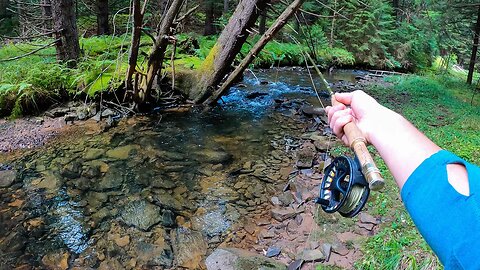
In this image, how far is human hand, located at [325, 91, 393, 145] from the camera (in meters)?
1.46

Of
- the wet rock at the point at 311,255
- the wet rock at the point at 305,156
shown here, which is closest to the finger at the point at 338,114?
the wet rock at the point at 311,255

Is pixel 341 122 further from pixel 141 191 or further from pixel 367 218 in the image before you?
pixel 141 191

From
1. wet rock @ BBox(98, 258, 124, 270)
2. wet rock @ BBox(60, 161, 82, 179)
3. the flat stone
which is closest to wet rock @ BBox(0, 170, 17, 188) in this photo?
wet rock @ BBox(60, 161, 82, 179)

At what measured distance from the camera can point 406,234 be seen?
3658 mm

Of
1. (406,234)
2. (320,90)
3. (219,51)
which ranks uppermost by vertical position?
(219,51)

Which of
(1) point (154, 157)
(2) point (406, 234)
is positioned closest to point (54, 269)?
(1) point (154, 157)

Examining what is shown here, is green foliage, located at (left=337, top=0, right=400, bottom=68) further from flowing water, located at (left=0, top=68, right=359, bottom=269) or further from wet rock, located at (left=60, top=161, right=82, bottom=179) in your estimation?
wet rock, located at (left=60, top=161, right=82, bottom=179)

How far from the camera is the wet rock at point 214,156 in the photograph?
618cm

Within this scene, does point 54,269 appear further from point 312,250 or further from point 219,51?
point 219,51

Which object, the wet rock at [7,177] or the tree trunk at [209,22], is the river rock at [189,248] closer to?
the wet rock at [7,177]

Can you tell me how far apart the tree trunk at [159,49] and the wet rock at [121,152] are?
6.64 ft

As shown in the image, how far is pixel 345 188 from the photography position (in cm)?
181

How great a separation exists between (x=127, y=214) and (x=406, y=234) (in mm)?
3472

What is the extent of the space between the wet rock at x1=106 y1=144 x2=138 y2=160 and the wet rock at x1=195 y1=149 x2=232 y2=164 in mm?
1261
